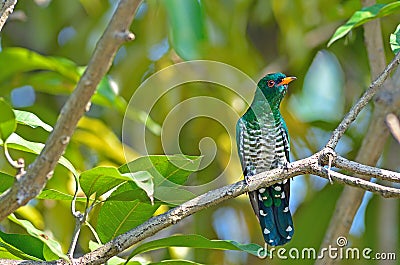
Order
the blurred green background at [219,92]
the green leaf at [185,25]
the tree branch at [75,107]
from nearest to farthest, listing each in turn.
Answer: the tree branch at [75,107]
the green leaf at [185,25]
the blurred green background at [219,92]

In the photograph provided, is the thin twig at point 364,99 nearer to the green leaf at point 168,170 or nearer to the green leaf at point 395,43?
the green leaf at point 395,43

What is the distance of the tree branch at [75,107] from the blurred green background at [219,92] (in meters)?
1.05

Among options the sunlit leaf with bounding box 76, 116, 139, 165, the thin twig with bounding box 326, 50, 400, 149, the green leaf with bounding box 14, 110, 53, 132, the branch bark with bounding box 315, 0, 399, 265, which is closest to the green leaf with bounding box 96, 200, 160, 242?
the green leaf with bounding box 14, 110, 53, 132

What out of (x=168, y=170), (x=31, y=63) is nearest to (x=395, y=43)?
(x=168, y=170)

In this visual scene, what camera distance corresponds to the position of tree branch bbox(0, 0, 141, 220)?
2.04ft

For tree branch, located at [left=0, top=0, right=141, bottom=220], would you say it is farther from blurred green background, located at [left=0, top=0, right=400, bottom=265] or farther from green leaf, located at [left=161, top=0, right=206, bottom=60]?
blurred green background, located at [left=0, top=0, right=400, bottom=265]

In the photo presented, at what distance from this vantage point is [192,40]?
1418mm

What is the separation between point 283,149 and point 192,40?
29 centimetres

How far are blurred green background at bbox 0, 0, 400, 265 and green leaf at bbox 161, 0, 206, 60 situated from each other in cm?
37

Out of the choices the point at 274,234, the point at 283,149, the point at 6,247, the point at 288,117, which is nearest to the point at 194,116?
the point at 288,117

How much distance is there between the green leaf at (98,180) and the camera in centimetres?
93

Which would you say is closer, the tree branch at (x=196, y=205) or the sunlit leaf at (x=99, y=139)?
the tree branch at (x=196, y=205)

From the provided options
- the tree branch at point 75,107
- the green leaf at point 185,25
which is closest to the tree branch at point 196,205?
the tree branch at point 75,107

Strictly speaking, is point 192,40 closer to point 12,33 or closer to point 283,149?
point 283,149
